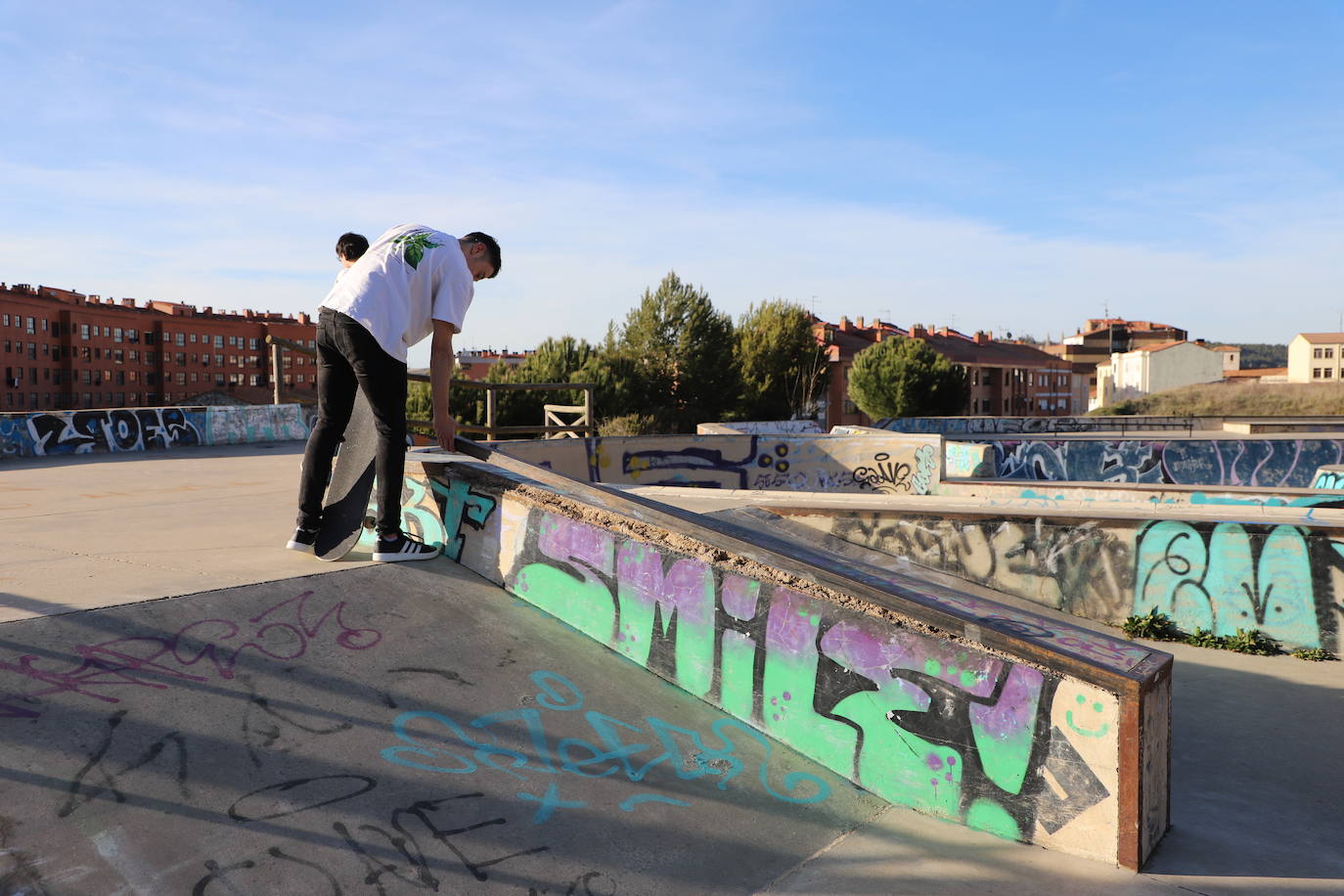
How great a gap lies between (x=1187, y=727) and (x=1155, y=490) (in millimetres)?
7344

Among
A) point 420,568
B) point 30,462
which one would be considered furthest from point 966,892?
point 30,462

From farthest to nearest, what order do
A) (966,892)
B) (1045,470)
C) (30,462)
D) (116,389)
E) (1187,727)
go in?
(116,389) < (1045,470) < (30,462) < (1187,727) < (966,892)

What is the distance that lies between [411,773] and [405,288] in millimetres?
2068

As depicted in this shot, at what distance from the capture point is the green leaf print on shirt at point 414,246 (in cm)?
391

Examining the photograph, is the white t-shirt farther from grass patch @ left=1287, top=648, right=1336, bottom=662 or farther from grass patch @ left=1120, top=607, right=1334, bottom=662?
grass patch @ left=1287, top=648, right=1336, bottom=662

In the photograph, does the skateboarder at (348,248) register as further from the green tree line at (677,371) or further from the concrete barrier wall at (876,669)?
the green tree line at (677,371)

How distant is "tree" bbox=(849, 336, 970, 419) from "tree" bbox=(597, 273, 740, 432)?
A: 34.4 ft

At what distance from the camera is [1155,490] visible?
11.1 metres

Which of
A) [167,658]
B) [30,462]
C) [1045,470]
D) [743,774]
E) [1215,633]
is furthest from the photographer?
[1045,470]

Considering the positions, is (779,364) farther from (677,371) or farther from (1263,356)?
(1263,356)

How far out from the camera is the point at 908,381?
2034 inches

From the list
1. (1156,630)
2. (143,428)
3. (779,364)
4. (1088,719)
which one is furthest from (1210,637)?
(779,364)

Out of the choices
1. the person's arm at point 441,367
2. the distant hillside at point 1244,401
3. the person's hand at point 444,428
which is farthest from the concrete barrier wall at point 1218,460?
the distant hillside at point 1244,401

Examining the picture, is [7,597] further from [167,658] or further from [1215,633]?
[1215,633]
